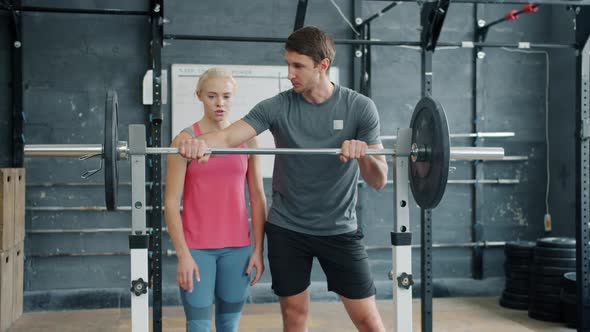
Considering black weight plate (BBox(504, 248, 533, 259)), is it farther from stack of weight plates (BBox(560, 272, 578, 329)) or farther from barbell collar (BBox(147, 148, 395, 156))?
barbell collar (BBox(147, 148, 395, 156))

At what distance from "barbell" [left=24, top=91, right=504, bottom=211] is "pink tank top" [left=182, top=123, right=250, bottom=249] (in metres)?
0.18

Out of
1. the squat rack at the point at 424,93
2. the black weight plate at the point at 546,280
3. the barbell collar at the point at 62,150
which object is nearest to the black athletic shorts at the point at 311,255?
the barbell collar at the point at 62,150

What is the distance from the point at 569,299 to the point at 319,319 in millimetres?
1629

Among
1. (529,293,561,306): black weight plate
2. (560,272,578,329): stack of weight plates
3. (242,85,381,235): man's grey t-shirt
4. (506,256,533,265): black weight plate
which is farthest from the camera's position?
(506,256,533,265): black weight plate

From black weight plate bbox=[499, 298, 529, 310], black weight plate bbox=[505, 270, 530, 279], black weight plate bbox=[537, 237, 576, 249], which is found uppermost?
black weight plate bbox=[537, 237, 576, 249]

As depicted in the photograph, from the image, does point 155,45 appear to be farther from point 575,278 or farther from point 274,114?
point 575,278

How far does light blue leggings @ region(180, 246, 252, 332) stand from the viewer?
2.19 m

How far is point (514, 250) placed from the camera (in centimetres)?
473

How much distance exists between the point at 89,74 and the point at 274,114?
115 inches

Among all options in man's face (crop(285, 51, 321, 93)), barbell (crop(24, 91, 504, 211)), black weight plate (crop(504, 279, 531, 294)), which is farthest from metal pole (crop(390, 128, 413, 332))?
black weight plate (crop(504, 279, 531, 294))

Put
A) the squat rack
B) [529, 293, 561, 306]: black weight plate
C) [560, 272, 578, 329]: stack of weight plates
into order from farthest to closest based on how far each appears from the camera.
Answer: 1. [529, 293, 561, 306]: black weight plate
2. [560, 272, 578, 329]: stack of weight plates
3. the squat rack

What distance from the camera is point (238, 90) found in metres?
4.84

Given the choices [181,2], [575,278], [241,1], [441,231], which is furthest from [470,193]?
[181,2]

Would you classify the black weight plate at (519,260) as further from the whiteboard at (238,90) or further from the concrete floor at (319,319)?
the whiteboard at (238,90)
